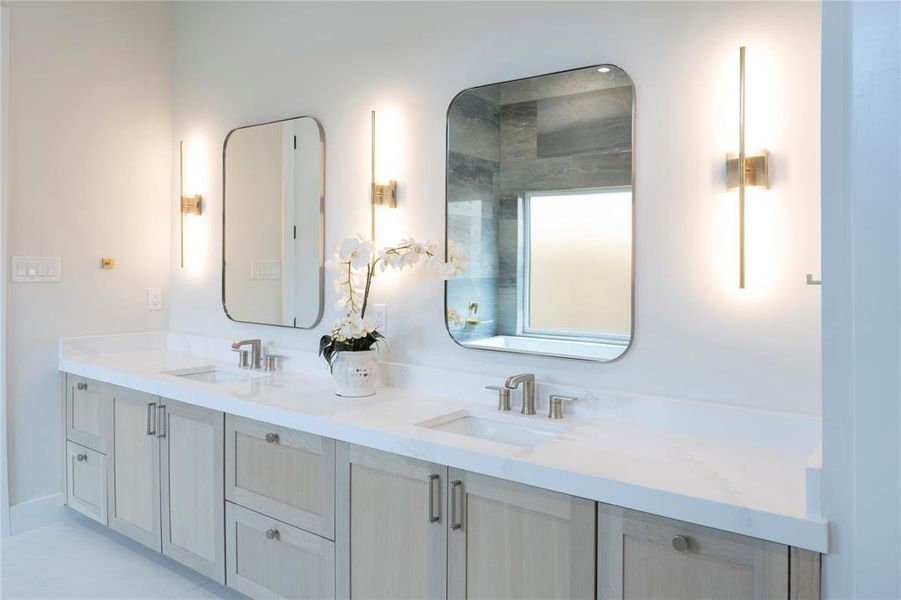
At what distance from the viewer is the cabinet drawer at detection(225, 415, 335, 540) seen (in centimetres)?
203

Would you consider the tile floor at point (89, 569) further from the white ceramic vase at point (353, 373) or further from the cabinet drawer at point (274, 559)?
the white ceramic vase at point (353, 373)

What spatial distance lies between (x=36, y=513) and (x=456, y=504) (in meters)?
2.37

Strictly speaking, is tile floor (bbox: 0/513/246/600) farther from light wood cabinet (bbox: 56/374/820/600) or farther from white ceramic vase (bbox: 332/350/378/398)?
white ceramic vase (bbox: 332/350/378/398)

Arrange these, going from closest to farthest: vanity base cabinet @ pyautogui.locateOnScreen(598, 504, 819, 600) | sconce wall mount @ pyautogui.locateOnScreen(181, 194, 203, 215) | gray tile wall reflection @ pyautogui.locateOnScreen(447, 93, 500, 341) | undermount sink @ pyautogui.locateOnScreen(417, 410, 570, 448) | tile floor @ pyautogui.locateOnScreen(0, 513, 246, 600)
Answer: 1. vanity base cabinet @ pyautogui.locateOnScreen(598, 504, 819, 600)
2. undermount sink @ pyautogui.locateOnScreen(417, 410, 570, 448)
3. gray tile wall reflection @ pyautogui.locateOnScreen(447, 93, 500, 341)
4. tile floor @ pyautogui.locateOnScreen(0, 513, 246, 600)
5. sconce wall mount @ pyautogui.locateOnScreen(181, 194, 203, 215)

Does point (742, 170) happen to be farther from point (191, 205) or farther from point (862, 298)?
point (191, 205)

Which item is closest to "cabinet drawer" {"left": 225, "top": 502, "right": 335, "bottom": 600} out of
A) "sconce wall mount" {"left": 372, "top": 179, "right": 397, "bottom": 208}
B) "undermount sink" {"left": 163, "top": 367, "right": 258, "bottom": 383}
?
"undermount sink" {"left": 163, "top": 367, "right": 258, "bottom": 383}

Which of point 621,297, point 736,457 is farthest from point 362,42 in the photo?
point 736,457

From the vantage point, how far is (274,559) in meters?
2.20

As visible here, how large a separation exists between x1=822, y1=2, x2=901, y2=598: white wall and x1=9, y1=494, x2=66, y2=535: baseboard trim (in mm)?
3204

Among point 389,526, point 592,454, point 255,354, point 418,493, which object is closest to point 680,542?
point 592,454

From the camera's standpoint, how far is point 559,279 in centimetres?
213

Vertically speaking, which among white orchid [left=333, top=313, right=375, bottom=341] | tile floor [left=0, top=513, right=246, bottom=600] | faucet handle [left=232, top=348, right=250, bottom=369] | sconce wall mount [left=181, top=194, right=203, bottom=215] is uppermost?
sconce wall mount [left=181, top=194, right=203, bottom=215]

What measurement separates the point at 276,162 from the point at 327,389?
3.63 feet

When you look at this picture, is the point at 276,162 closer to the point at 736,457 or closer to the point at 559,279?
the point at 559,279
